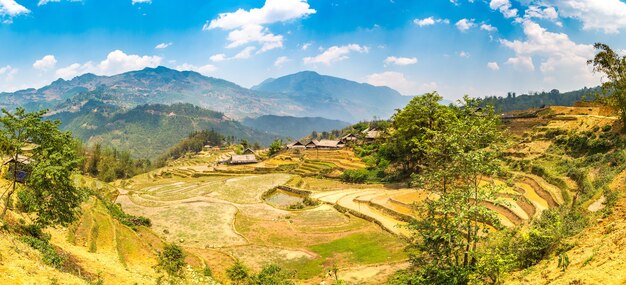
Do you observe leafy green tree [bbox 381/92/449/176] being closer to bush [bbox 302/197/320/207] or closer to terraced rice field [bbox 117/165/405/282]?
bush [bbox 302/197/320/207]

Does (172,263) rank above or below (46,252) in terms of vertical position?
below

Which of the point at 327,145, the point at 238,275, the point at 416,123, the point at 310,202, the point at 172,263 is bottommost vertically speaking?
the point at 310,202

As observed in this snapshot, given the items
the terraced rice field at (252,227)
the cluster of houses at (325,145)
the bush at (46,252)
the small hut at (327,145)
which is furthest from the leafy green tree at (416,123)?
the small hut at (327,145)

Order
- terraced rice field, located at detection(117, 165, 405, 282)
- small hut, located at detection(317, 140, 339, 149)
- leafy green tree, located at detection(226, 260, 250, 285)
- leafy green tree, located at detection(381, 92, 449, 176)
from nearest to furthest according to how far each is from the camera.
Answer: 1. leafy green tree, located at detection(226, 260, 250, 285)
2. terraced rice field, located at detection(117, 165, 405, 282)
3. leafy green tree, located at detection(381, 92, 449, 176)
4. small hut, located at detection(317, 140, 339, 149)

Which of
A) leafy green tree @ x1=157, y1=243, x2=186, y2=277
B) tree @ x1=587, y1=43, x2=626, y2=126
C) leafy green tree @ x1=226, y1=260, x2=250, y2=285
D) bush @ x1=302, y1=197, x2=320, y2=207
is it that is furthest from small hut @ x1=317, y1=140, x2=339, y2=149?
leafy green tree @ x1=157, y1=243, x2=186, y2=277

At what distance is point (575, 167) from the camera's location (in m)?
38.2

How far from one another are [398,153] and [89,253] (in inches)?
1905

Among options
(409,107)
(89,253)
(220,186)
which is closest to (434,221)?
(89,253)

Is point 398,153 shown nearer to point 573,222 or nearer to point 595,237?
point 573,222

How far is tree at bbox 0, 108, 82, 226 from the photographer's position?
1833cm

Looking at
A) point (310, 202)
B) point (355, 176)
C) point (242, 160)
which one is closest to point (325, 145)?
point (242, 160)

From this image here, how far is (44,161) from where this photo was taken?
1845 centimetres

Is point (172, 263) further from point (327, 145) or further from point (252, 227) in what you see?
point (327, 145)

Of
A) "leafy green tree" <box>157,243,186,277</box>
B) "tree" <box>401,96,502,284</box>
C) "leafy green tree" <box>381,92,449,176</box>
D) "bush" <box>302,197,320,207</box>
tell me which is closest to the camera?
"tree" <box>401,96,502,284</box>
